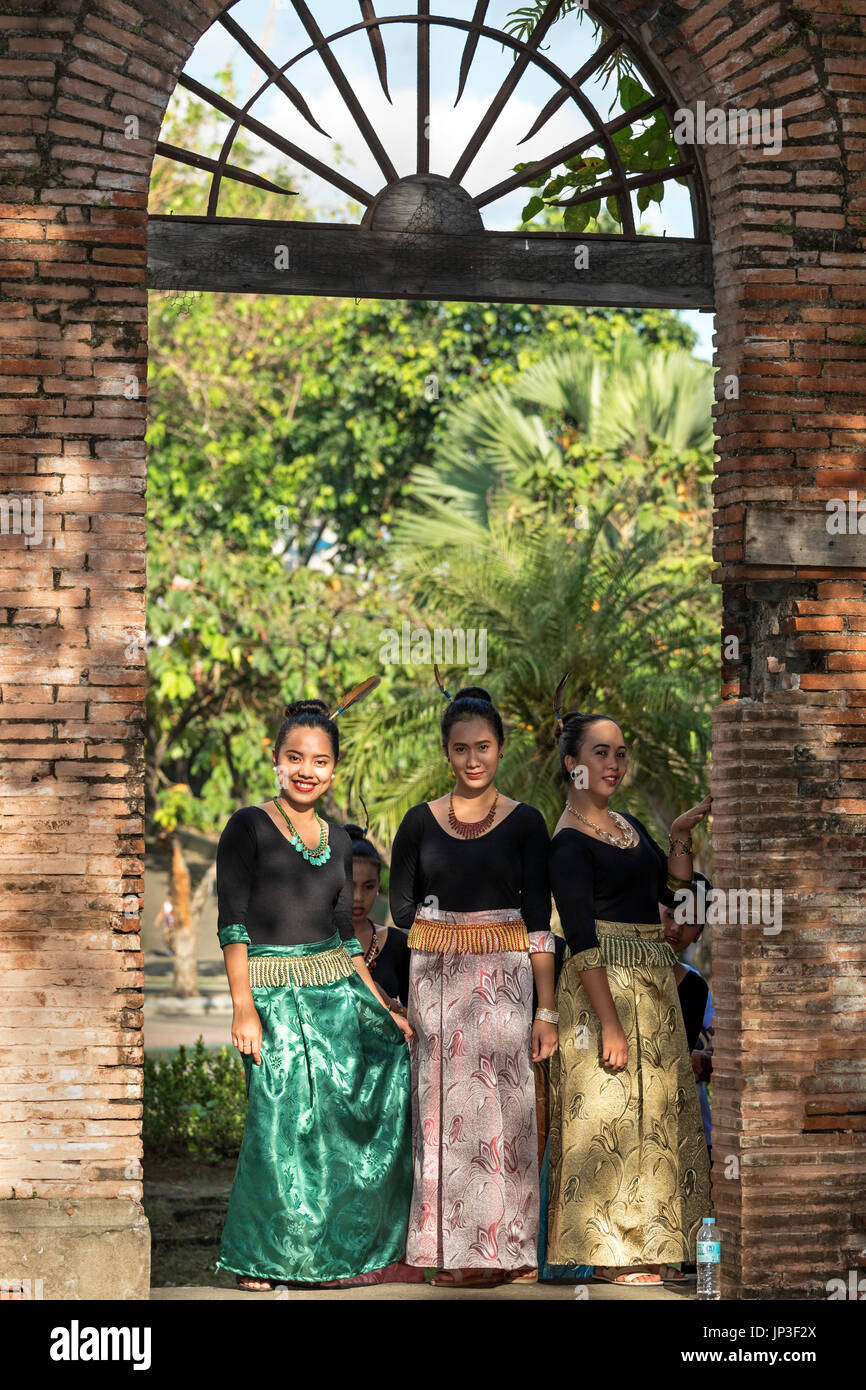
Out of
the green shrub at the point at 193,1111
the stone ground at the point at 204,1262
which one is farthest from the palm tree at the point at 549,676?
the stone ground at the point at 204,1262

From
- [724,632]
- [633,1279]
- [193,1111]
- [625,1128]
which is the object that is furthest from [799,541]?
[193,1111]

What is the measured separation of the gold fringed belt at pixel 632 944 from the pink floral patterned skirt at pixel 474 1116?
253 millimetres

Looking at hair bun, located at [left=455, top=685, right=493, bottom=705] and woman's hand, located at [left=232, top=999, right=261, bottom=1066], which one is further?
hair bun, located at [left=455, top=685, right=493, bottom=705]

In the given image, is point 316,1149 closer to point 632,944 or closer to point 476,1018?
point 476,1018

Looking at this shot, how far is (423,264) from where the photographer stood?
6.23 metres

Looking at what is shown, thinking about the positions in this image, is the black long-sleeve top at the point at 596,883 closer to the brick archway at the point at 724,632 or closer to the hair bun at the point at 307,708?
the brick archway at the point at 724,632

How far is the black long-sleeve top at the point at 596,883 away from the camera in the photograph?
18.6ft

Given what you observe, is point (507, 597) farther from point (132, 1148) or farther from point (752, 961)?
point (132, 1148)

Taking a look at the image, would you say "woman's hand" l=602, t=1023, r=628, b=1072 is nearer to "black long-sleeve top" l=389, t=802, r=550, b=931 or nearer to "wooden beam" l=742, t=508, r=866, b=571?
"black long-sleeve top" l=389, t=802, r=550, b=931

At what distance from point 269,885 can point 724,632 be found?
77.4 inches

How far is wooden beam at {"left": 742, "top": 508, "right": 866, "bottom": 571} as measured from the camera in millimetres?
5926

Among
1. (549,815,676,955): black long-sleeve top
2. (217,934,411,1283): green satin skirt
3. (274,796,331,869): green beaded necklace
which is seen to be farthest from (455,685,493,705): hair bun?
(217,934,411,1283): green satin skirt
